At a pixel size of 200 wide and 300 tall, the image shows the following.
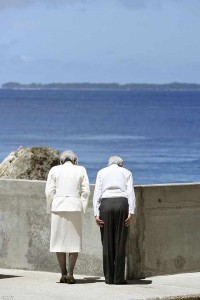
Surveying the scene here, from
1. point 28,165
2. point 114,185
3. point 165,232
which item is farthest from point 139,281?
point 28,165

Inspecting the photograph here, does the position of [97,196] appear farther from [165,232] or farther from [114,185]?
[165,232]

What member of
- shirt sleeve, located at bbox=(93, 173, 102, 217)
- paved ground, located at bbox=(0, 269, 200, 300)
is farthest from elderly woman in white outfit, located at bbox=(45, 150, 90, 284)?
paved ground, located at bbox=(0, 269, 200, 300)

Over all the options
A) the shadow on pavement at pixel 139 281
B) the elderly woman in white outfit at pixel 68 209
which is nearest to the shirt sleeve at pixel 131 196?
the elderly woman in white outfit at pixel 68 209

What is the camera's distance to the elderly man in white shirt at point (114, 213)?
14.9m

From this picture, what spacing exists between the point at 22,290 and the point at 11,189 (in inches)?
99.9

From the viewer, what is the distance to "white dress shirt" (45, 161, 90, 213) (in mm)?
14930

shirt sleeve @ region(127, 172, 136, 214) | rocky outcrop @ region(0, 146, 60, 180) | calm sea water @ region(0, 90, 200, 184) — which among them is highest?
calm sea water @ region(0, 90, 200, 184)

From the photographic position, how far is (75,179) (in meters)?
14.9

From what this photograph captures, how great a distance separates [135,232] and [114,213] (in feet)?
3.05

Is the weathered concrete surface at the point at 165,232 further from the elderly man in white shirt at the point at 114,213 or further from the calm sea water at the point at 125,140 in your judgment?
the calm sea water at the point at 125,140

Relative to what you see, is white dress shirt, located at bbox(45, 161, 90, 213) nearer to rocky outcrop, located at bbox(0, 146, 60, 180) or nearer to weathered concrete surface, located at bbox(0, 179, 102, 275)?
weathered concrete surface, located at bbox(0, 179, 102, 275)

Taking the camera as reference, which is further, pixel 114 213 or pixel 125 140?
pixel 125 140

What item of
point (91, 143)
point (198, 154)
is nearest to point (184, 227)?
point (198, 154)

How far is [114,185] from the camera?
49.1ft
